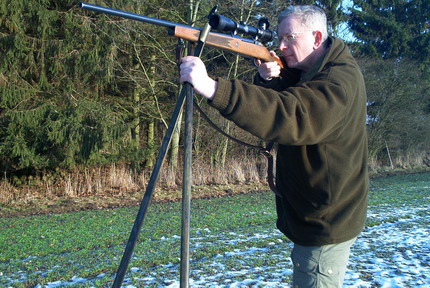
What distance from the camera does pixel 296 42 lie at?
7.91ft

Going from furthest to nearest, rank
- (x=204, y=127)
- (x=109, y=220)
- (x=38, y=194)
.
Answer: (x=204, y=127) < (x=38, y=194) < (x=109, y=220)

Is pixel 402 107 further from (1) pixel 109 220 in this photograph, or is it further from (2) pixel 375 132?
(1) pixel 109 220

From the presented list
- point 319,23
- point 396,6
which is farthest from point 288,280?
point 396,6

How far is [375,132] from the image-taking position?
24250mm

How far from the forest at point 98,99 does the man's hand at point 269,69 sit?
36.2 ft

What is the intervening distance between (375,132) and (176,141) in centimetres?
1297

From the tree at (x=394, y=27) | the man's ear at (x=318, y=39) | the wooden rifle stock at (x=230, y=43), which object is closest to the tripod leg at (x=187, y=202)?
the wooden rifle stock at (x=230, y=43)

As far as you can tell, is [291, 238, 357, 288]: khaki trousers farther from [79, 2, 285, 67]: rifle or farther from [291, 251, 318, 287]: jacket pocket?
[79, 2, 285, 67]: rifle

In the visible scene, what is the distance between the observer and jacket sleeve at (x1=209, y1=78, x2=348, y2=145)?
1837mm

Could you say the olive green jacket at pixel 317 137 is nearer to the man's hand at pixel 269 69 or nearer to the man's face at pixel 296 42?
the man's face at pixel 296 42

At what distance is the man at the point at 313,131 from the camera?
6.11 ft

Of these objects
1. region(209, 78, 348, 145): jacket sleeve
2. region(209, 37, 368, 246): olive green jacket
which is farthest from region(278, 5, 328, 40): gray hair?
region(209, 78, 348, 145): jacket sleeve

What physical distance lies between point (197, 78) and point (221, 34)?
60cm

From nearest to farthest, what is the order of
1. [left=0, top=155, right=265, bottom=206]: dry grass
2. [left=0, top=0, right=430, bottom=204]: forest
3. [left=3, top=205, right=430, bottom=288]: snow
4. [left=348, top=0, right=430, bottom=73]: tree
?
[left=3, top=205, right=430, bottom=288]: snow → [left=0, top=155, right=265, bottom=206]: dry grass → [left=0, top=0, right=430, bottom=204]: forest → [left=348, top=0, right=430, bottom=73]: tree
